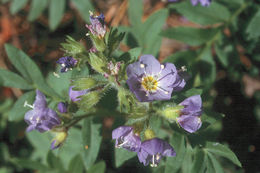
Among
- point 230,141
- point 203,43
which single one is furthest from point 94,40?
point 230,141

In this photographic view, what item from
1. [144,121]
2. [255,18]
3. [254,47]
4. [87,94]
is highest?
Result: [255,18]

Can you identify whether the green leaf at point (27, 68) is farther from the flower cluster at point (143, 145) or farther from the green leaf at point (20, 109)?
the flower cluster at point (143, 145)

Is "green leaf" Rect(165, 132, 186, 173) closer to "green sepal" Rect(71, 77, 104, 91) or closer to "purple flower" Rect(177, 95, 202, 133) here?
"purple flower" Rect(177, 95, 202, 133)

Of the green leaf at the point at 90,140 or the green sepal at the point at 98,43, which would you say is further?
the green leaf at the point at 90,140

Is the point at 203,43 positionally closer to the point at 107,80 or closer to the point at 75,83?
the point at 107,80

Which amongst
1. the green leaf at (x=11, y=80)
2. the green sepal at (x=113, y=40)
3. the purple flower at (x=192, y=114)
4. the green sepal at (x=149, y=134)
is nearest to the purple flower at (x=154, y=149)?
the green sepal at (x=149, y=134)

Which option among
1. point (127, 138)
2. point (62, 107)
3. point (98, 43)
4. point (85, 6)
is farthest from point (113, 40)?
point (85, 6)

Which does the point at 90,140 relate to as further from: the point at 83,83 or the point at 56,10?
the point at 56,10
